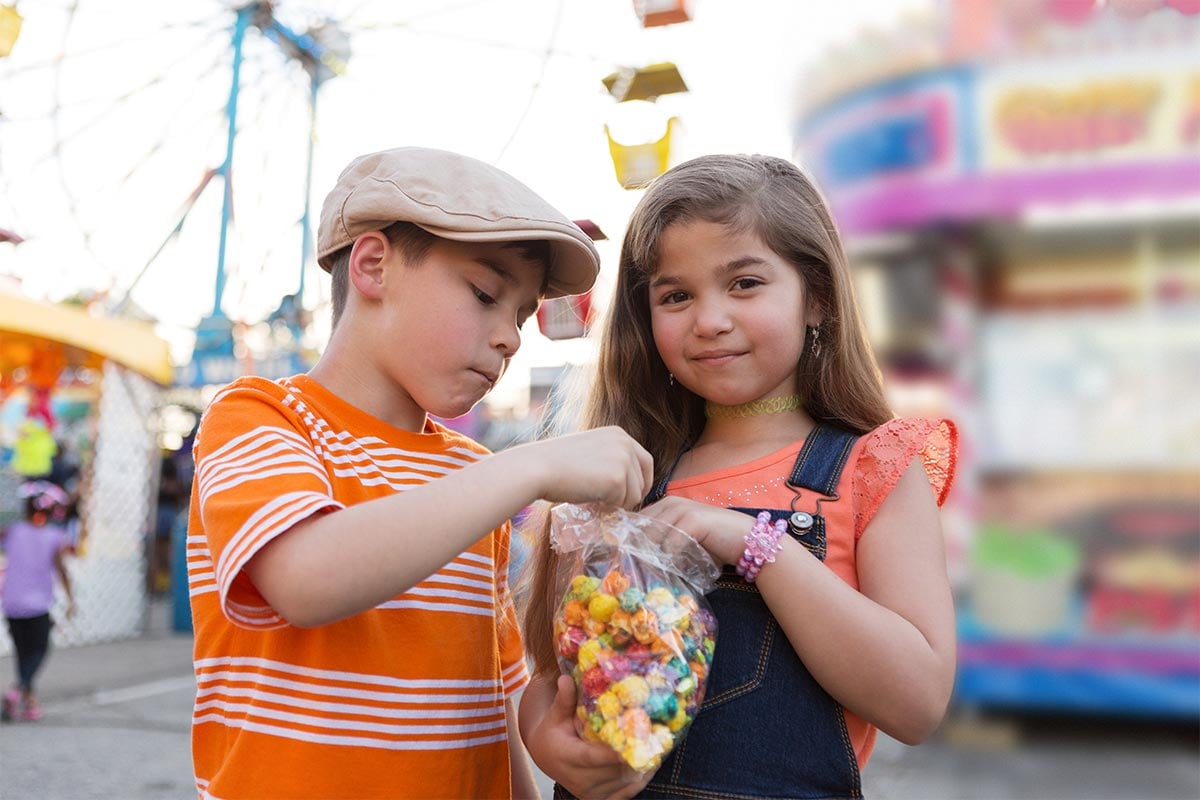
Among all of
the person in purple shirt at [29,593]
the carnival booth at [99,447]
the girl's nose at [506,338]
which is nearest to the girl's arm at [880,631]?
the girl's nose at [506,338]

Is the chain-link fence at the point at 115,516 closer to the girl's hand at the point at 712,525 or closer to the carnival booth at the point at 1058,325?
the carnival booth at the point at 1058,325

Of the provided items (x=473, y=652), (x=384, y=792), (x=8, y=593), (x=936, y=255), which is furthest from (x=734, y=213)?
(x=8, y=593)

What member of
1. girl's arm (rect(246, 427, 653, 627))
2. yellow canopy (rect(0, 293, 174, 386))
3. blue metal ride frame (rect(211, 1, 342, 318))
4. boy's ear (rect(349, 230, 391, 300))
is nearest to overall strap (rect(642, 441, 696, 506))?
girl's arm (rect(246, 427, 653, 627))

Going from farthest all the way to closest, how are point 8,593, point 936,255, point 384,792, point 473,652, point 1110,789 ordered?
point 8,593 → point 936,255 → point 1110,789 → point 473,652 → point 384,792

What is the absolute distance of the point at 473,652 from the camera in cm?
135

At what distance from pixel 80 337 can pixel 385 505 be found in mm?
7094

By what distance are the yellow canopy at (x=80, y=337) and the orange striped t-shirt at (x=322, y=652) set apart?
6.31 m

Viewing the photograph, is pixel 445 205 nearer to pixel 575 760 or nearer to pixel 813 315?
pixel 813 315

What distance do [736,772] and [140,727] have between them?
187 inches

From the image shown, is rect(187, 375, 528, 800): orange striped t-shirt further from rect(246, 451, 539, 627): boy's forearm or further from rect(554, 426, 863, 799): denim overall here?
rect(554, 426, 863, 799): denim overall

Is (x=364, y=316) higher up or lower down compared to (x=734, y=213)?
Result: lower down

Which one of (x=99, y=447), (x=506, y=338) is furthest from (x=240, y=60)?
(x=506, y=338)

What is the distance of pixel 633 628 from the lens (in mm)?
1184

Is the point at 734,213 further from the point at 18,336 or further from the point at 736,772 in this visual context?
the point at 18,336
